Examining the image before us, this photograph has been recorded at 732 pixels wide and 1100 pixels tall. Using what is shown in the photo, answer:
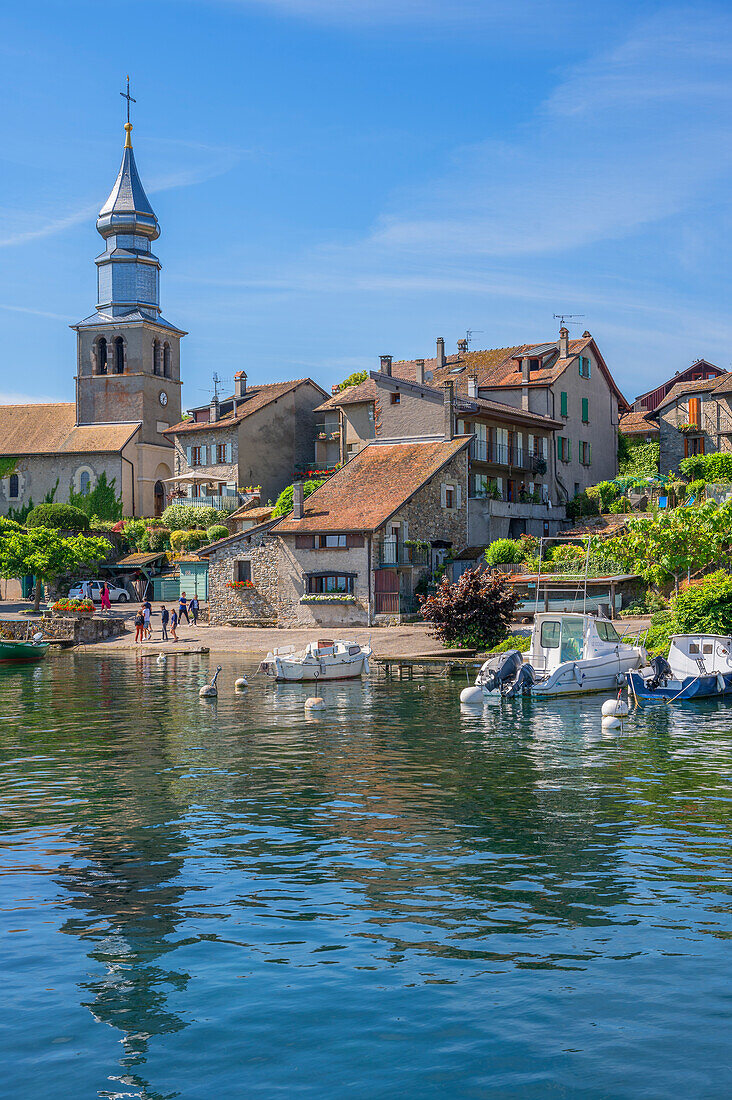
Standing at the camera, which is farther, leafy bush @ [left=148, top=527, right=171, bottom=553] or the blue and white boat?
leafy bush @ [left=148, top=527, right=171, bottom=553]

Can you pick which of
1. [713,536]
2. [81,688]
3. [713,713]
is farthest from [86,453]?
[713,713]

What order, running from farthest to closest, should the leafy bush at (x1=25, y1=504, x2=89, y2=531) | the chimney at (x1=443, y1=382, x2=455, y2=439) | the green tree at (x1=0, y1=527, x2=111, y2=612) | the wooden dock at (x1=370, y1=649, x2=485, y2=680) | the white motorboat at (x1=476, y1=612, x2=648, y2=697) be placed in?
the leafy bush at (x1=25, y1=504, x2=89, y2=531) → the green tree at (x1=0, y1=527, x2=111, y2=612) → the chimney at (x1=443, y1=382, x2=455, y2=439) → the wooden dock at (x1=370, y1=649, x2=485, y2=680) → the white motorboat at (x1=476, y1=612, x2=648, y2=697)

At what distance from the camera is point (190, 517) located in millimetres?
74625

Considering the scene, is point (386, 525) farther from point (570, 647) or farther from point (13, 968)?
point (13, 968)

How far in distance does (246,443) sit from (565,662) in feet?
156

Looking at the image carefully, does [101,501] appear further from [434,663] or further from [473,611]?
[434,663]

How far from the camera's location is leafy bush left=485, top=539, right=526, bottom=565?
53781 mm

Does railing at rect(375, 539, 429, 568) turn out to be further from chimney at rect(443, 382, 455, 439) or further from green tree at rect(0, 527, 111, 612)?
green tree at rect(0, 527, 111, 612)

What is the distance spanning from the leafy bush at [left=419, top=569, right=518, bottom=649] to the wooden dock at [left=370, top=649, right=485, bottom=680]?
1146 mm

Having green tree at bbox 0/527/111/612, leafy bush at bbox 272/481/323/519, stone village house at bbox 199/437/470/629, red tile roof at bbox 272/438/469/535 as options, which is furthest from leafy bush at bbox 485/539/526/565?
green tree at bbox 0/527/111/612

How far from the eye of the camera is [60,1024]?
933 cm

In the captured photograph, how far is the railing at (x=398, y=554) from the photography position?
2121 inches

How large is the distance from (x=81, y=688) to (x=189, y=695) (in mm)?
5088

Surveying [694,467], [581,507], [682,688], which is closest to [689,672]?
[682,688]
